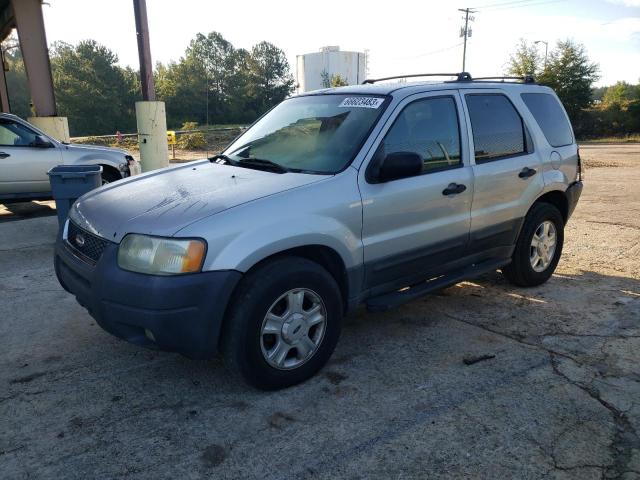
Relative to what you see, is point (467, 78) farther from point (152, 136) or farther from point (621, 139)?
point (621, 139)

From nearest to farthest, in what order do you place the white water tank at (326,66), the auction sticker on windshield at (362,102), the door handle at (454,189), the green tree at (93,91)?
the auction sticker on windshield at (362,102)
the door handle at (454,189)
the green tree at (93,91)
the white water tank at (326,66)

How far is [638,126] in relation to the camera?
40938mm

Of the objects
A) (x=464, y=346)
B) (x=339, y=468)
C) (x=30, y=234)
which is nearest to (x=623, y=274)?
(x=464, y=346)

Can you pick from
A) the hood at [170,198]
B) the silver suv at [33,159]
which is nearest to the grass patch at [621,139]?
the silver suv at [33,159]

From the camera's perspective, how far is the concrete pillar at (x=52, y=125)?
1218 centimetres

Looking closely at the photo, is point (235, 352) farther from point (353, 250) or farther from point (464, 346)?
point (464, 346)

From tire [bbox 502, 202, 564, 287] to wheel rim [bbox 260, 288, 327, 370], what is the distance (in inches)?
96.8

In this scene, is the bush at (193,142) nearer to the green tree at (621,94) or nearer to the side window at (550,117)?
the side window at (550,117)

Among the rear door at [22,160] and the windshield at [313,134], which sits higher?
the windshield at [313,134]

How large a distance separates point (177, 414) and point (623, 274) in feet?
15.9

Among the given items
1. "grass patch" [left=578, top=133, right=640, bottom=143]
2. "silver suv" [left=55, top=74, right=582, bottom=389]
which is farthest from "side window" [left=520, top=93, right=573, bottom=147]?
"grass patch" [left=578, top=133, right=640, bottom=143]

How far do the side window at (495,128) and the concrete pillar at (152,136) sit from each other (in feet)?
24.1

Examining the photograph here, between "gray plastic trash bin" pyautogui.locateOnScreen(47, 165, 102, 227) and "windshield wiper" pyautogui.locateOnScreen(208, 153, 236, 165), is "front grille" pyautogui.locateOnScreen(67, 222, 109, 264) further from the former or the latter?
"gray plastic trash bin" pyautogui.locateOnScreen(47, 165, 102, 227)

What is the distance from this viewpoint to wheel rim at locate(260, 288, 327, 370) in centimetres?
315
